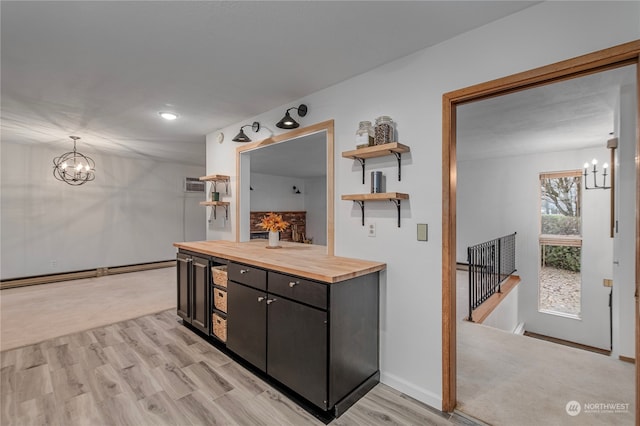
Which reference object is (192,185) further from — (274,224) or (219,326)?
(219,326)

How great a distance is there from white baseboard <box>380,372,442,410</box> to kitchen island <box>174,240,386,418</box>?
0.09 meters

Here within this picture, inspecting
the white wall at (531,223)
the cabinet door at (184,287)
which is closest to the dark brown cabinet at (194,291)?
the cabinet door at (184,287)

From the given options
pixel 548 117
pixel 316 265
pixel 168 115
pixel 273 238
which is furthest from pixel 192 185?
pixel 548 117

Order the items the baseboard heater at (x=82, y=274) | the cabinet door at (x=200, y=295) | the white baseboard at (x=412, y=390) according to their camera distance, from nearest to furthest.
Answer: the white baseboard at (x=412, y=390) < the cabinet door at (x=200, y=295) < the baseboard heater at (x=82, y=274)

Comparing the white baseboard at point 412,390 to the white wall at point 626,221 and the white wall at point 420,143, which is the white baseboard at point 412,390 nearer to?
the white wall at point 420,143

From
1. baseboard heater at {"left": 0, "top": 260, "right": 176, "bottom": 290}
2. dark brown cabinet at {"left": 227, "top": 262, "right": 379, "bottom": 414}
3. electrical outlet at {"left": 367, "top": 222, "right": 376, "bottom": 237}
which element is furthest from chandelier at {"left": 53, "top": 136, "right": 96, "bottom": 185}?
electrical outlet at {"left": 367, "top": 222, "right": 376, "bottom": 237}

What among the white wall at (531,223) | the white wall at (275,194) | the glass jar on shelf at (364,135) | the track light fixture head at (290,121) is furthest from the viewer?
the white wall at (275,194)

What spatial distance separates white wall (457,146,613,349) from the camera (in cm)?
500

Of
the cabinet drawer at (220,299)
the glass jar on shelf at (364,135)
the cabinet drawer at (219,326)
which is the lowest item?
the cabinet drawer at (219,326)

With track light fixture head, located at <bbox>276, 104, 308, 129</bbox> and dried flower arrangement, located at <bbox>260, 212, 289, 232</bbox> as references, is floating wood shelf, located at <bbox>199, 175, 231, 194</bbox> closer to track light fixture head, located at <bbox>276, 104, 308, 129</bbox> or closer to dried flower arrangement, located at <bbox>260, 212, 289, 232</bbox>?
dried flower arrangement, located at <bbox>260, 212, 289, 232</bbox>

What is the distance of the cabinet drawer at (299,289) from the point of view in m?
1.88

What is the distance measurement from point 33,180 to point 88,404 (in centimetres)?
531

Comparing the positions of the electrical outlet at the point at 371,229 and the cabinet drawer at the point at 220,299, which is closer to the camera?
the electrical outlet at the point at 371,229

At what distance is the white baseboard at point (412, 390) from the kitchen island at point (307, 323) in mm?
92
